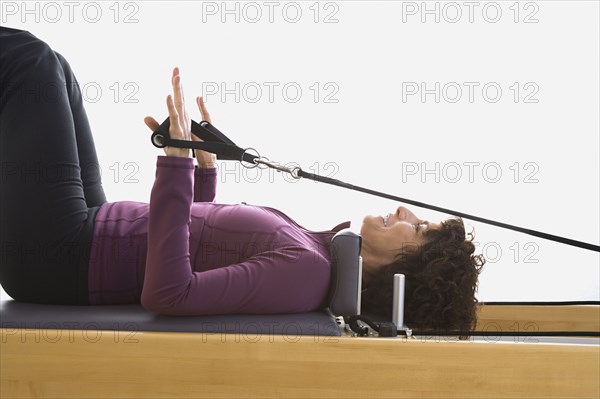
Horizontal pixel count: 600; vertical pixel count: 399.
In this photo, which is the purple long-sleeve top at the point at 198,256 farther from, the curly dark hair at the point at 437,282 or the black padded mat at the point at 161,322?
the curly dark hair at the point at 437,282

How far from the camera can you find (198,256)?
144 centimetres

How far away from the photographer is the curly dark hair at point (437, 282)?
5.10 feet

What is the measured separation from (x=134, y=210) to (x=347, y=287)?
48 centimetres

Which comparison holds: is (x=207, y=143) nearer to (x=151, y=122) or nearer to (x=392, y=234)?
(x=151, y=122)

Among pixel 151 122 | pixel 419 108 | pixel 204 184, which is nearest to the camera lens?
pixel 151 122

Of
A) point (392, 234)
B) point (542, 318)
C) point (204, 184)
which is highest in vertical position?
point (204, 184)

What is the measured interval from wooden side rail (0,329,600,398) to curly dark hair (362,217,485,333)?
0.32m

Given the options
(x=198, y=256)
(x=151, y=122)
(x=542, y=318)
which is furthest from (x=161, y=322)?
(x=542, y=318)

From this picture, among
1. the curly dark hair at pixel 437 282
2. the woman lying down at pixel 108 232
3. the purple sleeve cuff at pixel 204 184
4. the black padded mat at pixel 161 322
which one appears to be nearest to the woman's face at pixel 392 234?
the curly dark hair at pixel 437 282

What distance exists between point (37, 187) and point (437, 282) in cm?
86

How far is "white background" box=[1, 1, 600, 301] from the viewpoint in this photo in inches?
88.6

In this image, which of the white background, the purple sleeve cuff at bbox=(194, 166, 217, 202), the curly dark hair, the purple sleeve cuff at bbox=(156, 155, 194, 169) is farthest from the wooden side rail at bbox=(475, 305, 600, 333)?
the purple sleeve cuff at bbox=(156, 155, 194, 169)

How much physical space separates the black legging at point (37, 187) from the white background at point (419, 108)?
90 cm

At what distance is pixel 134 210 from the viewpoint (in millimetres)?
1515
